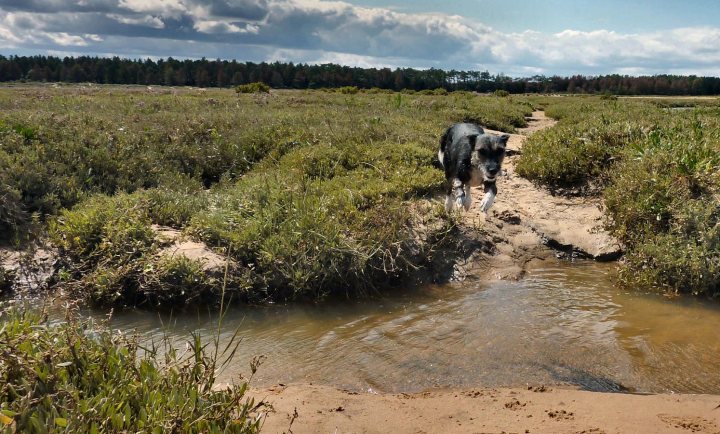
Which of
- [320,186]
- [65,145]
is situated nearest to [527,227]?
[320,186]

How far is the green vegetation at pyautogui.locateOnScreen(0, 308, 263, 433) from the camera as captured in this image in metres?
3.05

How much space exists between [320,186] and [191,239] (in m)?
2.35

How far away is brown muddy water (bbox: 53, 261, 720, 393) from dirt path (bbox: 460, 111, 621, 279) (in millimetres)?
782

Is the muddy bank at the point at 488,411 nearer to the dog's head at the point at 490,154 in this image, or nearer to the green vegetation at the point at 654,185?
the green vegetation at the point at 654,185

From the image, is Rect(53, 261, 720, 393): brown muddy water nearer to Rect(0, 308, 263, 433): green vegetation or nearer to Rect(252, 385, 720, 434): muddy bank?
Rect(252, 385, 720, 434): muddy bank

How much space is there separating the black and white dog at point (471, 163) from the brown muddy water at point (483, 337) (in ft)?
4.25

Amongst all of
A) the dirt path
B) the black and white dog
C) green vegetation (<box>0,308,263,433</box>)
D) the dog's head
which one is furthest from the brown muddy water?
green vegetation (<box>0,308,263,433</box>)

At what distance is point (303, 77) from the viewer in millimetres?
67188

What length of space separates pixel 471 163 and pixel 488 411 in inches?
164

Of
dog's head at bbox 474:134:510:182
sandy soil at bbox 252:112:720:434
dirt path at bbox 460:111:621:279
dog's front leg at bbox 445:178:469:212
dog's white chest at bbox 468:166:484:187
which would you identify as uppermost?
dog's head at bbox 474:134:510:182

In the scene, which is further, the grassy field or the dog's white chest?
the dog's white chest

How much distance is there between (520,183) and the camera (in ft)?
37.2

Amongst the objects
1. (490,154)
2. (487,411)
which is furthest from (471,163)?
(487,411)

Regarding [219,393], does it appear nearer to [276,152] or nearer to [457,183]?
[457,183]
